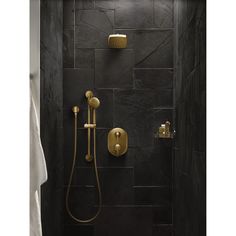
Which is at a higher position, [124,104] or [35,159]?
[124,104]

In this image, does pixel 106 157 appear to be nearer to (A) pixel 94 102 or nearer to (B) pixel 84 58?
(A) pixel 94 102

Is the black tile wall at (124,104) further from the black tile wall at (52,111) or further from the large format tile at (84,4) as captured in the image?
the black tile wall at (52,111)

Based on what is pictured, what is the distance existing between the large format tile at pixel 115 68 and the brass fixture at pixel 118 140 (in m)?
0.33

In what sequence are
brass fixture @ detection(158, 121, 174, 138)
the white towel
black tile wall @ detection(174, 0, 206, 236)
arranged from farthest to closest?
brass fixture @ detection(158, 121, 174, 138)
the white towel
black tile wall @ detection(174, 0, 206, 236)

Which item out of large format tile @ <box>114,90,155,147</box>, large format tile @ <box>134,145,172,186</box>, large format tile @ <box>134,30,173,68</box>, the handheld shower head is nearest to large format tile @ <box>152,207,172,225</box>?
large format tile @ <box>134,145,172,186</box>

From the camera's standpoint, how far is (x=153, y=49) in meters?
2.74

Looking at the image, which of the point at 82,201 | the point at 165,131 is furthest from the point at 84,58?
the point at 82,201

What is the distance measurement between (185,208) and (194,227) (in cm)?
35

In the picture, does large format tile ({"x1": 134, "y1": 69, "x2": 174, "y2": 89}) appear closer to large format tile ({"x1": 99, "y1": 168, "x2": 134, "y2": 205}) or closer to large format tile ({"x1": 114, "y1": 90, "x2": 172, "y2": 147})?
large format tile ({"x1": 114, "y1": 90, "x2": 172, "y2": 147})

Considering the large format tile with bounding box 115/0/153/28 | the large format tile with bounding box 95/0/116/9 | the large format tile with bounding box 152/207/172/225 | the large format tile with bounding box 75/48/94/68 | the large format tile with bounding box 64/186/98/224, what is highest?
the large format tile with bounding box 95/0/116/9

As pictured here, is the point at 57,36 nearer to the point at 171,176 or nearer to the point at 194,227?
the point at 171,176

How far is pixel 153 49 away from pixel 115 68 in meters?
0.30

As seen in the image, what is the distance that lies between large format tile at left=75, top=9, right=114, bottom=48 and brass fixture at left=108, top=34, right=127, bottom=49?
0.24 feet

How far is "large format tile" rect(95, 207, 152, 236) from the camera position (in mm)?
2730
